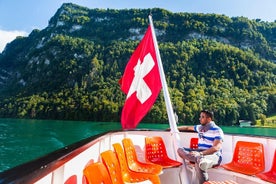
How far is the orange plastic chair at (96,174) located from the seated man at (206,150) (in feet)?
4.11

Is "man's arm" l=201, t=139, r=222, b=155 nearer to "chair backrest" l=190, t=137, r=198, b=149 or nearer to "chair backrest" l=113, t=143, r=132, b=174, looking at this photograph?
"chair backrest" l=113, t=143, r=132, b=174

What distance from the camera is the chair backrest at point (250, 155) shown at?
3.90 m

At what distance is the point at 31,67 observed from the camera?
131375 mm

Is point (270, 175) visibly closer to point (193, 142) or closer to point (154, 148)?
point (193, 142)

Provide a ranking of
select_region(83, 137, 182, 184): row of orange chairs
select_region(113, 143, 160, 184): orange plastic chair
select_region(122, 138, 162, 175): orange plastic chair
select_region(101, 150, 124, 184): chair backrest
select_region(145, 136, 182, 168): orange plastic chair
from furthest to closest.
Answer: select_region(145, 136, 182, 168): orange plastic chair < select_region(122, 138, 162, 175): orange plastic chair < select_region(113, 143, 160, 184): orange plastic chair < select_region(101, 150, 124, 184): chair backrest < select_region(83, 137, 182, 184): row of orange chairs

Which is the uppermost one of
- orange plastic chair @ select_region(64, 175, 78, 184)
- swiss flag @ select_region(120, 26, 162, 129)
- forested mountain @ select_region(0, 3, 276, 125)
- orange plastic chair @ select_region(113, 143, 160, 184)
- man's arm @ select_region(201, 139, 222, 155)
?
forested mountain @ select_region(0, 3, 276, 125)

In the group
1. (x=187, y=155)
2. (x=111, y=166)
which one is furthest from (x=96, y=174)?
(x=187, y=155)

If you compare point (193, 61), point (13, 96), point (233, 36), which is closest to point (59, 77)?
point (13, 96)

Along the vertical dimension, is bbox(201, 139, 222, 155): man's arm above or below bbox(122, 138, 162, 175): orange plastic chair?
above

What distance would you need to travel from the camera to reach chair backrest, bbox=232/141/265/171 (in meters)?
3.90

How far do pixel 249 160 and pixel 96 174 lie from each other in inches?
102

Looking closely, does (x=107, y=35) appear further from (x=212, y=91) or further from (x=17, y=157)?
(x=17, y=157)

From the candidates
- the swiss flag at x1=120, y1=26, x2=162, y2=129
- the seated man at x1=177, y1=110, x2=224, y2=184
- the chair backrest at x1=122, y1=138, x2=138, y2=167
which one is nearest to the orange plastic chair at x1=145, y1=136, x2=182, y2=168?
the swiss flag at x1=120, y1=26, x2=162, y2=129

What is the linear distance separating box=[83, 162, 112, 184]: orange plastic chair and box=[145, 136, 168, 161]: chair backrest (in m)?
2.07
